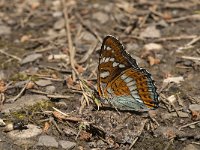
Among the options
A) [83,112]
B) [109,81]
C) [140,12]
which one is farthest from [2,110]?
[140,12]

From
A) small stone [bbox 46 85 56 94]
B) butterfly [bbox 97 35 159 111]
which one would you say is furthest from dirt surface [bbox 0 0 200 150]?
butterfly [bbox 97 35 159 111]

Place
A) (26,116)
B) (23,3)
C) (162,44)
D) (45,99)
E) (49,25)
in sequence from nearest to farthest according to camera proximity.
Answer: (26,116), (45,99), (162,44), (49,25), (23,3)

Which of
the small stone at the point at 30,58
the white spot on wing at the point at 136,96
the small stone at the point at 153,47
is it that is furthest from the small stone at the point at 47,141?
the small stone at the point at 153,47

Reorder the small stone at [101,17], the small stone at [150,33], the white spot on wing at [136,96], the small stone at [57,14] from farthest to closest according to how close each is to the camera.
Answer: the small stone at [57,14]
the small stone at [101,17]
the small stone at [150,33]
the white spot on wing at [136,96]

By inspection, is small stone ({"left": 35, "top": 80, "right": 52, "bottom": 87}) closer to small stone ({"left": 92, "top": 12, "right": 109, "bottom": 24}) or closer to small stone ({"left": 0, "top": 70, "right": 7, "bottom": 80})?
small stone ({"left": 0, "top": 70, "right": 7, "bottom": 80})

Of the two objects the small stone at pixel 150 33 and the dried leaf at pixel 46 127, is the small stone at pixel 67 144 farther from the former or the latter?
the small stone at pixel 150 33

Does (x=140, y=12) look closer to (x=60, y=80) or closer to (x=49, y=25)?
(x=49, y=25)
